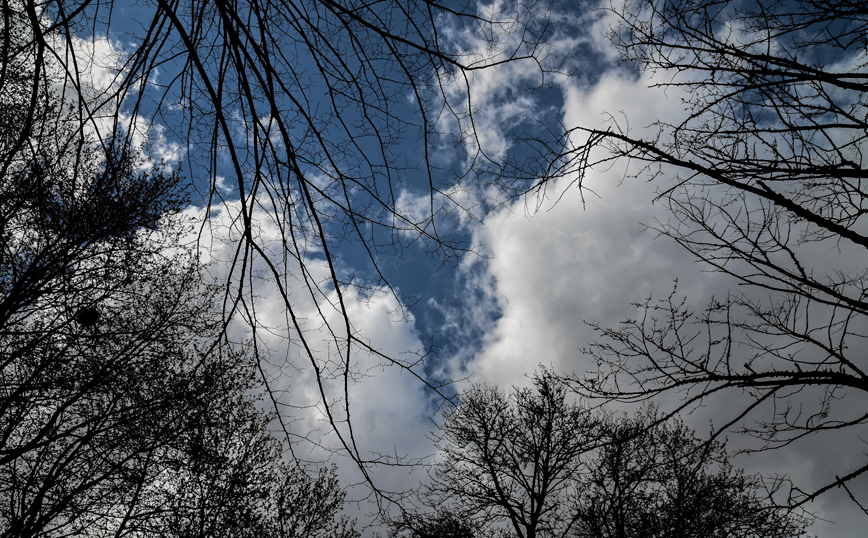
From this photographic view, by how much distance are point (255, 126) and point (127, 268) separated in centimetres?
529

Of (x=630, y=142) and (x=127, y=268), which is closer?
(x=630, y=142)

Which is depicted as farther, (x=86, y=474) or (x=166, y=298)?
(x=166, y=298)

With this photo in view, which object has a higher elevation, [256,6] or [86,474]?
[256,6]

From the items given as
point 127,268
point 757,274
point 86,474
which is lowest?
point 86,474

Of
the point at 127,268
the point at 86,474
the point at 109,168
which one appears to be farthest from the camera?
the point at 127,268

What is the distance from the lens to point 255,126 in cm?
162

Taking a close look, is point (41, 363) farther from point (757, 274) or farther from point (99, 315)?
point (757, 274)

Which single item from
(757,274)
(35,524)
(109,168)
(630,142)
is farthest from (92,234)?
(757,274)

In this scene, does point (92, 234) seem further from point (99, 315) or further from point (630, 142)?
point (630, 142)

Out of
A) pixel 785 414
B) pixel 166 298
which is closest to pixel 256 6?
pixel 785 414

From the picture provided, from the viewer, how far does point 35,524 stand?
460cm

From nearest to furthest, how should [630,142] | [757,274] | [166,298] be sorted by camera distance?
[630,142]
[757,274]
[166,298]

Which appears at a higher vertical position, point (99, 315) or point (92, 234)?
point (92, 234)

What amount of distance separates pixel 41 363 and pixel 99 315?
33.1 inches
